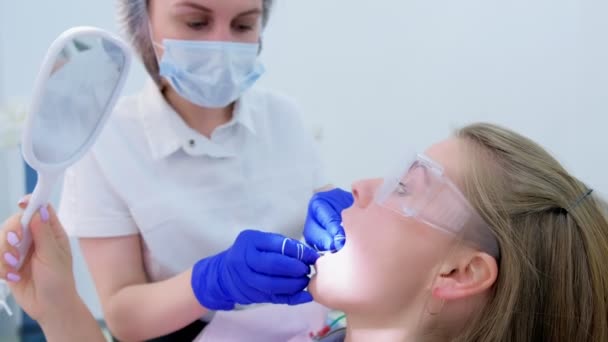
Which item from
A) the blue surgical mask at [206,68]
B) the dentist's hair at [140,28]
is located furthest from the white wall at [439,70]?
the blue surgical mask at [206,68]

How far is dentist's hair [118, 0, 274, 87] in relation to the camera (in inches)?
50.2

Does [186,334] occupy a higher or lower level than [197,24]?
lower

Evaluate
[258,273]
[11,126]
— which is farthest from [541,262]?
[11,126]

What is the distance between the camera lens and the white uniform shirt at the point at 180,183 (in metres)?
1.21

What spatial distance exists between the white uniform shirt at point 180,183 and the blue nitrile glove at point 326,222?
7.0 inches

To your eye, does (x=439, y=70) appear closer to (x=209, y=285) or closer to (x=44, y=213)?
(x=209, y=285)

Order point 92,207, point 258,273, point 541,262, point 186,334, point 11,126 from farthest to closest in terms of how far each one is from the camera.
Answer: point 11,126 < point 186,334 < point 92,207 < point 258,273 < point 541,262

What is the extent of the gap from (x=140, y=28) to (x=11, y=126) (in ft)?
2.60

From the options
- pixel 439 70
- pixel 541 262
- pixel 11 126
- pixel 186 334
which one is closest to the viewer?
pixel 541 262

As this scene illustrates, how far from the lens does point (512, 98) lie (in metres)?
2.59

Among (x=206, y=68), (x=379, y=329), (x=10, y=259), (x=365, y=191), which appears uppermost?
(x=206, y=68)

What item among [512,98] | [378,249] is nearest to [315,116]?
[512,98]

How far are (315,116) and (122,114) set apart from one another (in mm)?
1485

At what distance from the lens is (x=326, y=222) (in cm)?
112
